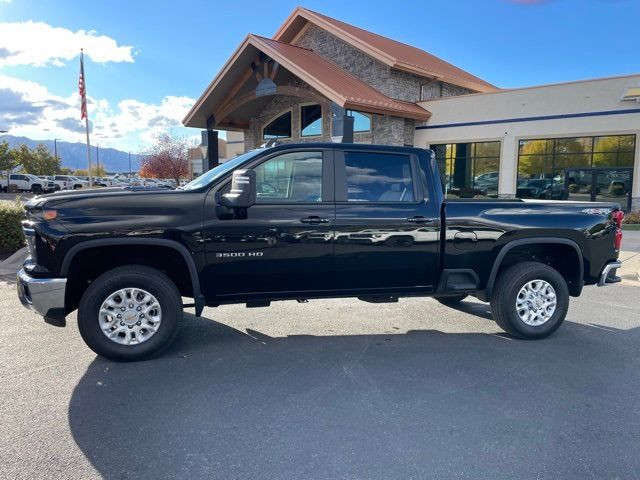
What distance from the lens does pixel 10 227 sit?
9383mm

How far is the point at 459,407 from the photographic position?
3.58 metres

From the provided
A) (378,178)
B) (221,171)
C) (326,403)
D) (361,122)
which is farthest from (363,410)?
(361,122)

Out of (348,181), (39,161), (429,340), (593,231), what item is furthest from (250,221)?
(39,161)

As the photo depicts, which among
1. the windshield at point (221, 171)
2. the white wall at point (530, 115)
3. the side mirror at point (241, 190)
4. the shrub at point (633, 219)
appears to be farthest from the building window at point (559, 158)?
the side mirror at point (241, 190)

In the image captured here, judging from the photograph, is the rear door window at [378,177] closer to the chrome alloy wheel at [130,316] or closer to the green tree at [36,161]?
the chrome alloy wheel at [130,316]

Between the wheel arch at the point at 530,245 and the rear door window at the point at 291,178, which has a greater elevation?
the rear door window at the point at 291,178

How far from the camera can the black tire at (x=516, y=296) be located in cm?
503

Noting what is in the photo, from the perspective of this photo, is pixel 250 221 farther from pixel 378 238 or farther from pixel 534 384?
pixel 534 384

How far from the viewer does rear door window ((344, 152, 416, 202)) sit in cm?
475

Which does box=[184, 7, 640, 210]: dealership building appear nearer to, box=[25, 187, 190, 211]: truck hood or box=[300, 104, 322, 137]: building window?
box=[300, 104, 322, 137]: building window

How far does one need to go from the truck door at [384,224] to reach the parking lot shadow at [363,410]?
0.72 meters

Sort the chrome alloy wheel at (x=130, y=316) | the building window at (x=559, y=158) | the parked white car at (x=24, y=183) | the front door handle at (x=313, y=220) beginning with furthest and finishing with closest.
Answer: the parked white car at (x=24, y=183), the building window at (x=559, y=158), the front door handle at (x=313, y=220), the chrome alloy wheel at (x=130, y=316)

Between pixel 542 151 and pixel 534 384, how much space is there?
17.2m

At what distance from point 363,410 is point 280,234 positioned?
1712 mm
